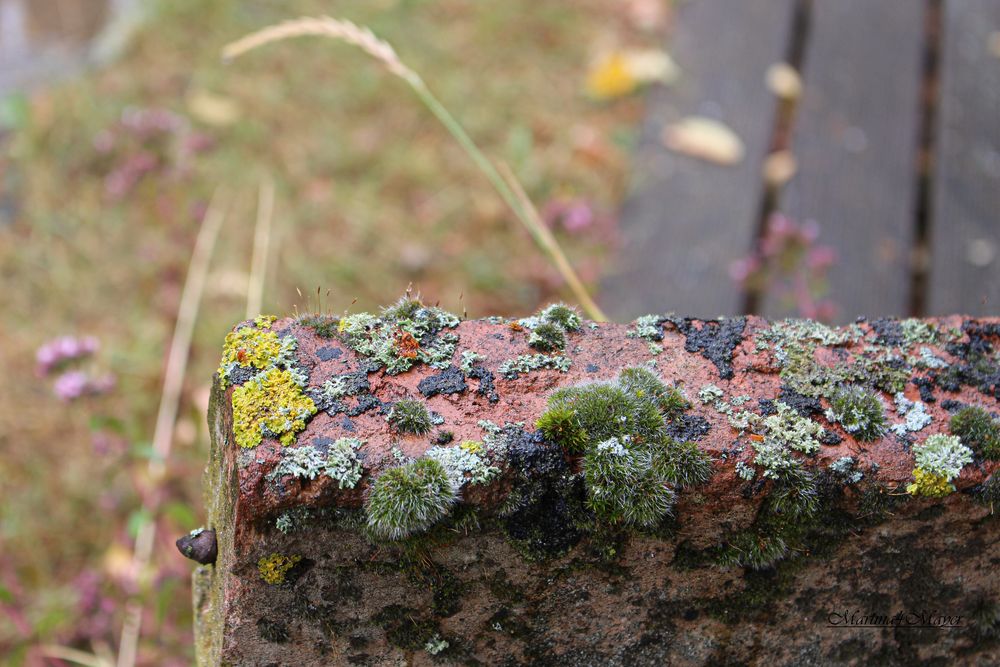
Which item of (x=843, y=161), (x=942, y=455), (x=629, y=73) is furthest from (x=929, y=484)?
(x=629, y=73)

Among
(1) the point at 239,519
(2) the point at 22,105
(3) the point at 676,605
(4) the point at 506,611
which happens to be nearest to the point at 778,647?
(3) the point at 676,605

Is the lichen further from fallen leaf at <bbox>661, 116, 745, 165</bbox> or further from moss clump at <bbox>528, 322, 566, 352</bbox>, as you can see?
fallen leaf at <bbox>661, 116, 745, 165</bbox>

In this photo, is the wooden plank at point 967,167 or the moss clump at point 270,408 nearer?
the moss clump at point 270,408

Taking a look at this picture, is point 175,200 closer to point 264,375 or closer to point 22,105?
point 22,105

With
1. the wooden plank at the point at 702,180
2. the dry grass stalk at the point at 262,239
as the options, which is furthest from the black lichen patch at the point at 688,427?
the wooden plank at the point at 702,180

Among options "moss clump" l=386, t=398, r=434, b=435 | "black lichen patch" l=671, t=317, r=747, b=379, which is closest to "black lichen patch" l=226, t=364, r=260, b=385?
"moss clump" l=386, t=398, r=434, b=435

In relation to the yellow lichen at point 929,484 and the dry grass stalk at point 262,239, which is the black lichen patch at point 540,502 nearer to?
the yellow lichen at point 929,484
